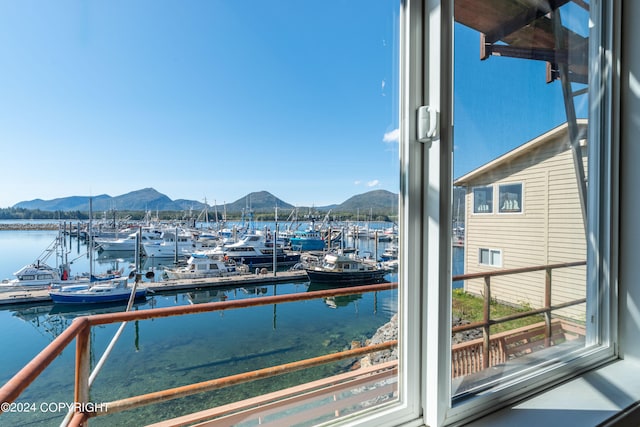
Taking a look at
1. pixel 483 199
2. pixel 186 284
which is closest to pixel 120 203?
pixel 186 284

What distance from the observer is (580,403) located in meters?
0.77

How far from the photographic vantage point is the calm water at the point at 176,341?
1.22 metres

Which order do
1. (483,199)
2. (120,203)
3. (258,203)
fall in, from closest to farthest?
(483,199) < (120,203) < (258,203)

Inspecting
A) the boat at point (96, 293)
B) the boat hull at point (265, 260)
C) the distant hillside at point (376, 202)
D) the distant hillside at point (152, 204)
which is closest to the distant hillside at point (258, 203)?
the distant hillside at point (152, 204)

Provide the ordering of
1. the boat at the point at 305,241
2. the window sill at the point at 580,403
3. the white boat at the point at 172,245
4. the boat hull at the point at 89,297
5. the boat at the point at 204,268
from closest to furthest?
the window sill at the point at 580,403 < the boat hull at the point at 89,297 < the white boat at the point at 172,245 < the boat at the point at 204,268 < the boat at the point at 305,241

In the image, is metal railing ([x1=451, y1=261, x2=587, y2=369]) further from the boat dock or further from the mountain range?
the boat dock

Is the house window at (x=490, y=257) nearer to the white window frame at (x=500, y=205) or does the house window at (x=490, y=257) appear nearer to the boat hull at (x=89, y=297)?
the white window frame at (x=500, y=205)

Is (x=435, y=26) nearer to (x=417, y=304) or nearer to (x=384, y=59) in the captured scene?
(x=384, y=59)

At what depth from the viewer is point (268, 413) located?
39.2 inches

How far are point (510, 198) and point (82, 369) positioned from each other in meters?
1.50

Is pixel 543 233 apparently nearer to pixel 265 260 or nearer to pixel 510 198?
pixel 510 198

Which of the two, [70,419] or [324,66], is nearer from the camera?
[70,419]

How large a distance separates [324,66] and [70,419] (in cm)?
311

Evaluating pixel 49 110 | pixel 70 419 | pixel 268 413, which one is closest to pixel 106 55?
pixel 49 110
